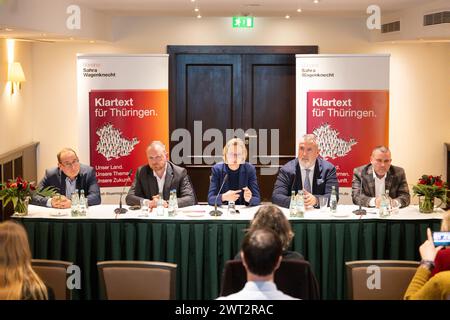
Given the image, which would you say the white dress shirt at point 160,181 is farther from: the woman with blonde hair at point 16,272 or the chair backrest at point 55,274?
the woman with blonde hair at point 16,272

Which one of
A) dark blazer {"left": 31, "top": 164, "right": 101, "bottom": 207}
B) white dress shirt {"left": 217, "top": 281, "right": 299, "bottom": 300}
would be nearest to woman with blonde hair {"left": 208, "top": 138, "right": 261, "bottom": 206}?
dark blazer {"left": 31, "top": 164, "right": 101, "bottom": 207}

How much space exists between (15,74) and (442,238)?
6546 millimetres

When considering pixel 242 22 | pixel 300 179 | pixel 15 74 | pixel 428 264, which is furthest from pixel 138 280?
Answer: pixel 242 22

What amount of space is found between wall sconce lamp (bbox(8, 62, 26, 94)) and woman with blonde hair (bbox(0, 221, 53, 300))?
5.96m

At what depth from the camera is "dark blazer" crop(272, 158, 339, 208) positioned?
707 centimetres

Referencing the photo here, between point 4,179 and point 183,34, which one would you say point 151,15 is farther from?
point 4,179

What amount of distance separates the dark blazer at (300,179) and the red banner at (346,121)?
2300 millimetres

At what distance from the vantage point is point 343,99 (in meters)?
9.40

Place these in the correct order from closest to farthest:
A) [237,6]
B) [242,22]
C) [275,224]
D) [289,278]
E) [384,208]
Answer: [289,278], [275,224], [384,208], [237,6], [242,22]

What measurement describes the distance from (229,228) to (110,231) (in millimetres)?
920

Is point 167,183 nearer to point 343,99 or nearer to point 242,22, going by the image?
point 343,99

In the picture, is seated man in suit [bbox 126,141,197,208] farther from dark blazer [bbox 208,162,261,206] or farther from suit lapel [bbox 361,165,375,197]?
suit lapel [bbox 361,165,375,197]

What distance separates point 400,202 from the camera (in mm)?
6859

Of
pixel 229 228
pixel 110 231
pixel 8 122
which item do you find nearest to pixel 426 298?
pixel 229 228
